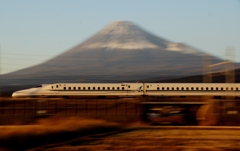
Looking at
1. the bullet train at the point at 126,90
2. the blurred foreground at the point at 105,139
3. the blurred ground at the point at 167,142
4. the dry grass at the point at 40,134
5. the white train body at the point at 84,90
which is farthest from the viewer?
the bullet train at the point at 126,90

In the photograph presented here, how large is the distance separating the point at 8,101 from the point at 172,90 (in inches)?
1609

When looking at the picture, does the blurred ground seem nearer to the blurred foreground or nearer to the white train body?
the blurred foreground

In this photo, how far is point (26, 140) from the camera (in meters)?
22.5

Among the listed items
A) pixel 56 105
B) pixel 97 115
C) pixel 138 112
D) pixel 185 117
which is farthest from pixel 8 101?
pixel 185 117

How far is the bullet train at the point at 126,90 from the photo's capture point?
260 ft

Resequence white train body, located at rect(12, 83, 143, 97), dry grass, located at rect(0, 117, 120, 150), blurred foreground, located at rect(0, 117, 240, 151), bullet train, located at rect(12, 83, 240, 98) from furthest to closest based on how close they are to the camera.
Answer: bullet train, located at rect(12, 83, 240, 98), white train body, located at rect(12, 83, 143, 97), blurred foreground, located at rect(0, 117, 240, 151), dry grass, located at rect(0, 117, 120, 150)

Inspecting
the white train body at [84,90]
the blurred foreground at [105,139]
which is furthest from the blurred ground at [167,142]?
the white train body at [84,90]

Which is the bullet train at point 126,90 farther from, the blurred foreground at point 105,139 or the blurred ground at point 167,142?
the blurred ground at point 167,142

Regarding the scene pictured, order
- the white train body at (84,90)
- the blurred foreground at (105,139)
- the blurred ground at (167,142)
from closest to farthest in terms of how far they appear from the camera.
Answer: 1. the blurred foreground at (105,139)
2. the blurred ground at (167,142)
3. the white train body at (84,90)

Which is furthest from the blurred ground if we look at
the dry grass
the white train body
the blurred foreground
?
the white train body

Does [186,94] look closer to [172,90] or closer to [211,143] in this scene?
[172,90]

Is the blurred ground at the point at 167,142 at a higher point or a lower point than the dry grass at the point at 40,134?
lower

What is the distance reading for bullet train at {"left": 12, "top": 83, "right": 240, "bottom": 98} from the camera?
3123 inches

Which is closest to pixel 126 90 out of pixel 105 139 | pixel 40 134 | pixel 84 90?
pixel 84 90
